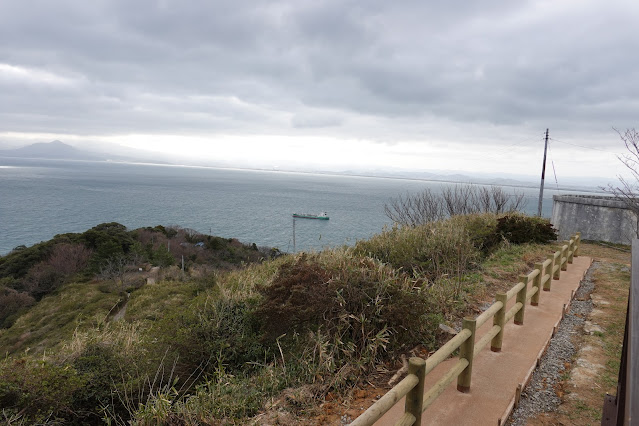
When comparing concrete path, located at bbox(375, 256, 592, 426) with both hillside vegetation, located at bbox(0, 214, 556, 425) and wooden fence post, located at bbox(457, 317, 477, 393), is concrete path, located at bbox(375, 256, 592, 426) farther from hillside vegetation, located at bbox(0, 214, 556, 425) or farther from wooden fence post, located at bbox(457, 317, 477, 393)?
hillside vegetation, located at bbox(0, 214, 556, 425)

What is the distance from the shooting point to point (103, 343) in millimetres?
6320

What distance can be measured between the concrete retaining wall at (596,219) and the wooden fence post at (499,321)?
43.5 ft

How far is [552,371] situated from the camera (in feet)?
15.9

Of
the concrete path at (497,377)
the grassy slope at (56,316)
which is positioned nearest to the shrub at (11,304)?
the grassy slope at (56,316)

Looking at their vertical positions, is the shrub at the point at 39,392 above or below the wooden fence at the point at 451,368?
below

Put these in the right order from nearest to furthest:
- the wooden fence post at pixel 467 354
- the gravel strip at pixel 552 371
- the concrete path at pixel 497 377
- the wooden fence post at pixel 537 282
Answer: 1. the concrete path at pixel 497 377
2. the gravel strip at pixel 552 371
3. the wooden fence post at pixel 467 354
4. the wooden fence post at pixel 537 282

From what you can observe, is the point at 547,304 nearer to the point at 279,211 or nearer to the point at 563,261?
the point at 563,261

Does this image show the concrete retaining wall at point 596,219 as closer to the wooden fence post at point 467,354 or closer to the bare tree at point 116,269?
the wooden fence post at point 467,354

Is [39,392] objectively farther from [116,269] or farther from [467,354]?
[116,269]

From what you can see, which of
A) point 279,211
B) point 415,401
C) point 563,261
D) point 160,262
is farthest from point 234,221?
point 415,401

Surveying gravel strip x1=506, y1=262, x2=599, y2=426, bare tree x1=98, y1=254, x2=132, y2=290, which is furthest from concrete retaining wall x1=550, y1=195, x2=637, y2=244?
bare tree x1=98, y1=254, x2=132, y2=290

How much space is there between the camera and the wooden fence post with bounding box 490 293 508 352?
5.11 metres

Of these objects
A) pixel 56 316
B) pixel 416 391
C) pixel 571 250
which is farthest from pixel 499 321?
pixel 56 316

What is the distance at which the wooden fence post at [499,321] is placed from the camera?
5.11 metres
